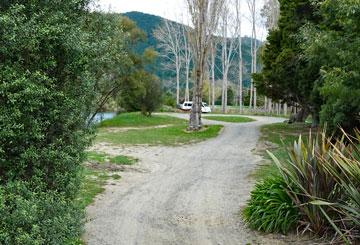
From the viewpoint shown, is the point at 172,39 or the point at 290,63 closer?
the point at 290,63

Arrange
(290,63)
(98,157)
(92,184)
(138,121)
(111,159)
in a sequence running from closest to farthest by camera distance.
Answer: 1. (92,184)
2. (111,159)
3. (98,157)
4. (290,63)
5. (138,121)

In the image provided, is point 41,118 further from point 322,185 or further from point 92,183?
point 92,183

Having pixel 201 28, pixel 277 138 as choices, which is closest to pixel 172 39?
pixel 201 28

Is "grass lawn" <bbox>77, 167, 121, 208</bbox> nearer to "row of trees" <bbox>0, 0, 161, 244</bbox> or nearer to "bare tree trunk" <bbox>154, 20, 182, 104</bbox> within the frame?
"row of trees" <bbox>0, 0, 161, 244</bbox>

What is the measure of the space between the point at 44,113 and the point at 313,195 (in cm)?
417

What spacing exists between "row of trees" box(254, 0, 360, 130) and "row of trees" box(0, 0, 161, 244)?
5417mm

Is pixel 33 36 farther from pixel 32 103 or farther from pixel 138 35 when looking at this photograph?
pixel 138 35

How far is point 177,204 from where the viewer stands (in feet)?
29.0

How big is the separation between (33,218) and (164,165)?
1035cm

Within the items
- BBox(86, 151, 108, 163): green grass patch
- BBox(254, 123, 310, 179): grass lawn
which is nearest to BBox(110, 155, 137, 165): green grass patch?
BBox(86, 151, 108, 163): green grass patch

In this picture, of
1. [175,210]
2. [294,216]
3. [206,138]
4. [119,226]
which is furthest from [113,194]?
[206,138]

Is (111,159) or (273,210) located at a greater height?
(273,210)

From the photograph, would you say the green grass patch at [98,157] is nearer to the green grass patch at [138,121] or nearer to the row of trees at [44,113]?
the row of trees at [44,113]

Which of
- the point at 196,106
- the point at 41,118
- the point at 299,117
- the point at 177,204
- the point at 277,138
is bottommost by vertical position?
the point at 177,204
